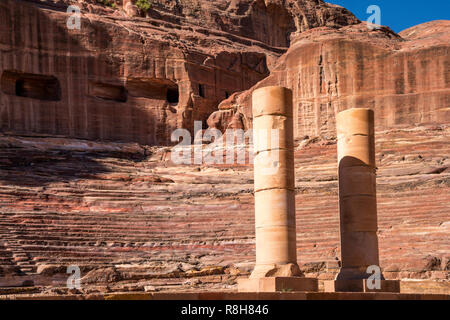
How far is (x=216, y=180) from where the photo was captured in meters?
31.0

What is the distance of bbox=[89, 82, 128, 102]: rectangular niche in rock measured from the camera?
37.4 meters

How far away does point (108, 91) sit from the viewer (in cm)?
3806

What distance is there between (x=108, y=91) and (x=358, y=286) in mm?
23692

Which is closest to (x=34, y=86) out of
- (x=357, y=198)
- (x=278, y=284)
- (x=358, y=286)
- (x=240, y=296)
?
(x=357, y=198)

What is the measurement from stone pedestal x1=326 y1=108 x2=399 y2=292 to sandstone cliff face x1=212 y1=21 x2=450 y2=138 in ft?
53.0

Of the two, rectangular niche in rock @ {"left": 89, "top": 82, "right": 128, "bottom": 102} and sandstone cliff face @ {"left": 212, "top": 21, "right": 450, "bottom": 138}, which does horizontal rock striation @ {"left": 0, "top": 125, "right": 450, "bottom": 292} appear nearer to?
sandstone cliff face @ {"left": 212, "top": 21, "right": 450, "bottom": 138}

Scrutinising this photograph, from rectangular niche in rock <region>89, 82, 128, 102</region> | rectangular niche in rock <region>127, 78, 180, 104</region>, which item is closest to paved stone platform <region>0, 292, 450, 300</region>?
rectangular niche in rock <region>89, 82, 128, 102</region>

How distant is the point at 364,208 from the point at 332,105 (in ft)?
58.1

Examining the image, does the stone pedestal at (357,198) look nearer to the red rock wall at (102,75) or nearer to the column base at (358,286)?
the column base at (358,286)

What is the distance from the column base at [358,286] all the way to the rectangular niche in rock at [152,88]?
75.8 feet

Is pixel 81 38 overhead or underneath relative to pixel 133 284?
overhead
